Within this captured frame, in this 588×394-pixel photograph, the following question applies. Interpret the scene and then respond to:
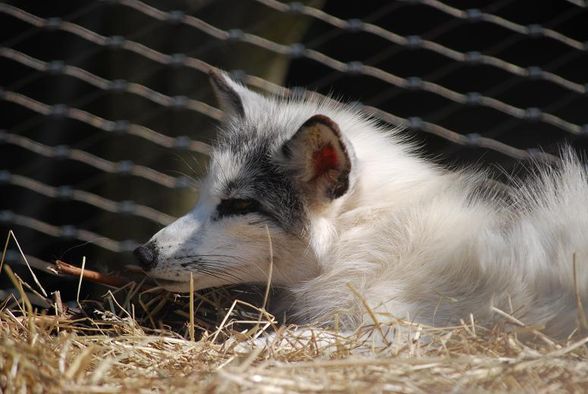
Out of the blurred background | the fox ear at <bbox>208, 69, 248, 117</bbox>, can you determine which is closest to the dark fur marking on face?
the fox ear at <bbox>208, 69, 248, 117</bbox>

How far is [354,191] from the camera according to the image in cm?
172

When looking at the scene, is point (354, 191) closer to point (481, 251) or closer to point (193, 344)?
point (481, 251)

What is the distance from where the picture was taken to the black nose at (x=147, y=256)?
1667 mm

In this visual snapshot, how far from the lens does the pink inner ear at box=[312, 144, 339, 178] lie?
1.64 m

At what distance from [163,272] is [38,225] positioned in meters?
1.21

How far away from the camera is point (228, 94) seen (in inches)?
78.3

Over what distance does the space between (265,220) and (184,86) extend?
1.17 m

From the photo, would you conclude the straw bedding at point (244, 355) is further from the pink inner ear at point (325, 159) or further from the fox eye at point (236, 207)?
the pink inner ear at point (325, 159)

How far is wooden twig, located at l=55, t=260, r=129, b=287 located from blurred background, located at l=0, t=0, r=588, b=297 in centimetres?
45

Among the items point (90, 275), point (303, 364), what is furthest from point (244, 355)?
point (90, 275)

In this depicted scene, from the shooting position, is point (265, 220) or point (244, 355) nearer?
point (244, 355)

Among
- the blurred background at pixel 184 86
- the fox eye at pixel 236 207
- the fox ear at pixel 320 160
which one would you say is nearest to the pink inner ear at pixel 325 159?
the fox ear at pixel 320 160

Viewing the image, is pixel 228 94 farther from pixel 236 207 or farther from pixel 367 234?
pixel 367 234

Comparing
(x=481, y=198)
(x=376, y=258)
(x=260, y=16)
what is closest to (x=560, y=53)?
(x=260, y=16)
